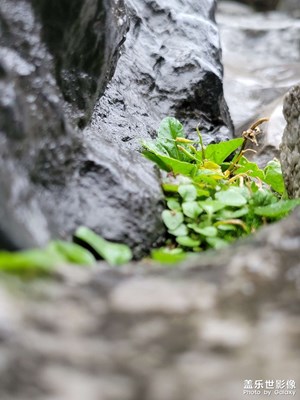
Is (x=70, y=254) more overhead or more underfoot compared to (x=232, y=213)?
more overhead

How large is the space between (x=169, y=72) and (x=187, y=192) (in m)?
1.66

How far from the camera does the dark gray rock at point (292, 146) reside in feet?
6.98

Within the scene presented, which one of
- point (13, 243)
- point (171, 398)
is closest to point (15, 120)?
point (13, 243)

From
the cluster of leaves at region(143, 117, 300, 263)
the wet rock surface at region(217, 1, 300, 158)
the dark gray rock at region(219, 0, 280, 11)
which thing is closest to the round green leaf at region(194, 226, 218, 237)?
the cluster of leaves at region(143, 117, 300, 263)

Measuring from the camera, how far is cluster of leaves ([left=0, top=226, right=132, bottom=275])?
3.76 feet

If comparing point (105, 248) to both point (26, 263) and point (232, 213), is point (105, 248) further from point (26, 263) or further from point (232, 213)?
point (232, 213)

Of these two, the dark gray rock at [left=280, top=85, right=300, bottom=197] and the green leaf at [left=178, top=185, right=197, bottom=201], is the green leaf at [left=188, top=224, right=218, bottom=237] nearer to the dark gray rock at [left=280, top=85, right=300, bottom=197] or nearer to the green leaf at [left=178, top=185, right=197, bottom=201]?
the green leaf at [left=178, top=185, right=197, bottom=201]

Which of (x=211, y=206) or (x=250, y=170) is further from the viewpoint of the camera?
(x=250, y=170)

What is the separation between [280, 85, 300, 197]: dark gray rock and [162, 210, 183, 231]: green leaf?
479 millimetres

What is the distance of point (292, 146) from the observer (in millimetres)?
2178

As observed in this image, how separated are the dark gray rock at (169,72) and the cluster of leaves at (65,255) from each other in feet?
4.40

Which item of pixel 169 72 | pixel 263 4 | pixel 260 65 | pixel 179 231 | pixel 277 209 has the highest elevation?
pixel 277 209

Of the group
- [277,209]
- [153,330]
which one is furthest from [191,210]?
[153,330]

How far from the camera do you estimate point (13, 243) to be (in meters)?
1.30
